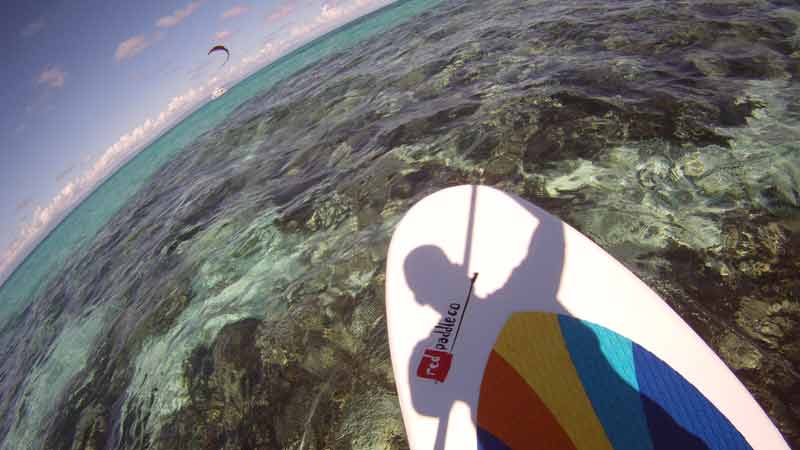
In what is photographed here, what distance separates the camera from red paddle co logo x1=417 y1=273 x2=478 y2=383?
2.75 metres

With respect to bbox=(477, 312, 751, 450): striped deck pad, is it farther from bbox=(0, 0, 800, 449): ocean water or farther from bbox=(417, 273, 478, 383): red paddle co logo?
bbox=(0, 0, 800, 449): ocean water

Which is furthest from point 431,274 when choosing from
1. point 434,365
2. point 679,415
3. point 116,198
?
point 116,198

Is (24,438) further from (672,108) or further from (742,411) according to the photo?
(672,108)

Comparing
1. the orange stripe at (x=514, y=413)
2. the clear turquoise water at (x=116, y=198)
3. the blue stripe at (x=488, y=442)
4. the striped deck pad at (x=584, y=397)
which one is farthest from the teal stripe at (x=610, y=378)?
the clear turquoise water at (x=116, y=198)

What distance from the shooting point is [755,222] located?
3281mm

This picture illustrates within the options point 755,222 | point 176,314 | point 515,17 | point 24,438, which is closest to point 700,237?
point 755,222

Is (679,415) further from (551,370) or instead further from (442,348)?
(442,348)

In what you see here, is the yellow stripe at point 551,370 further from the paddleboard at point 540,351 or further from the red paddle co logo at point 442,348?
the red paddle co logo at point 442,348

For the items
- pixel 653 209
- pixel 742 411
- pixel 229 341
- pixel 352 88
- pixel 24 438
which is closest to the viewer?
pixel 742 411

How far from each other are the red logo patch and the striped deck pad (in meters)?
0.34

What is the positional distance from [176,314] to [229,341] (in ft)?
6.80

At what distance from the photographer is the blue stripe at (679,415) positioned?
2.01m

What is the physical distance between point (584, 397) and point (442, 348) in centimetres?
112

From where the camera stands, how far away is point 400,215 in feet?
17.7
